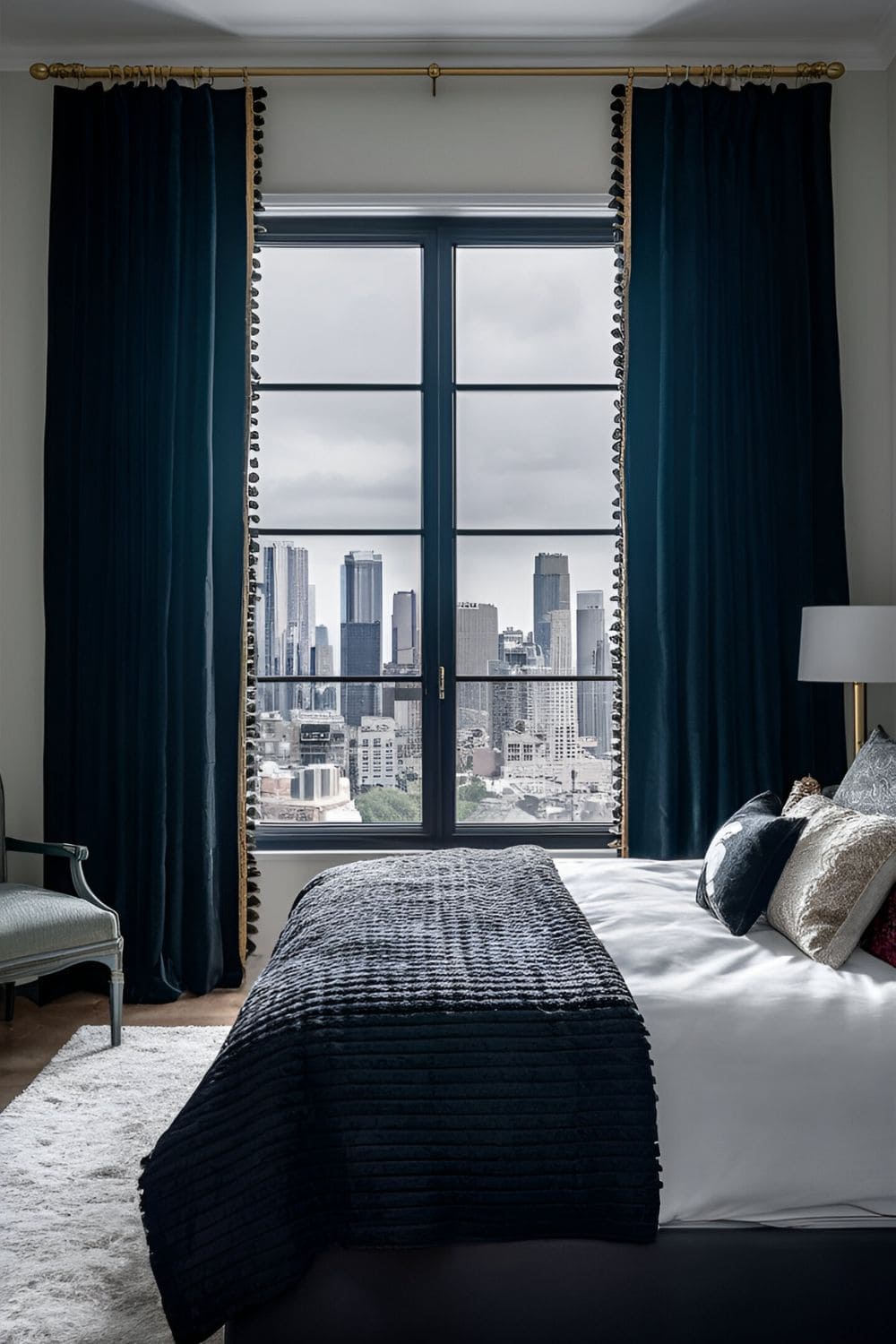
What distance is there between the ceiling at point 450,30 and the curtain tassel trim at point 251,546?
249 millimetres

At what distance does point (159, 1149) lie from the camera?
162 cm

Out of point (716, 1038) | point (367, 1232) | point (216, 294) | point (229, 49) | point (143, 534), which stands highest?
point (229, 49)

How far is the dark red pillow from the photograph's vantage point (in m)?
1.96

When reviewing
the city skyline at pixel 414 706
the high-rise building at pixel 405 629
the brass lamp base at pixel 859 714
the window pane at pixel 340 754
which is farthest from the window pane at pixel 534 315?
the brass lamp base at pixel 859 714

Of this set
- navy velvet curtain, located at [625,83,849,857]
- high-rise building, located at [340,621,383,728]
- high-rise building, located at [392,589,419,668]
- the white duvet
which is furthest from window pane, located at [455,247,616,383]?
the white duvet

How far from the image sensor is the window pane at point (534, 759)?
12.8ft

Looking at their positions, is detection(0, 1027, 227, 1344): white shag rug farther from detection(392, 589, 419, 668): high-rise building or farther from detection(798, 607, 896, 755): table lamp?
detection(798, 607, 896, 755): table lamp

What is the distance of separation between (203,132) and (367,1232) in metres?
3.51

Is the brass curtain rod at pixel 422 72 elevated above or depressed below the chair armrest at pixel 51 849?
above

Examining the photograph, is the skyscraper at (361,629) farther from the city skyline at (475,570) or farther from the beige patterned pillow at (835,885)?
the beige patterned pillow at (835,885)

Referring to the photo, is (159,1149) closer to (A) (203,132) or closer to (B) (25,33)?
(A) (203,132)

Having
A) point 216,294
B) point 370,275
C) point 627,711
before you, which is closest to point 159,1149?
point 627,711

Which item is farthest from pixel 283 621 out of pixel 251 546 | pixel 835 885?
pixel 835 885

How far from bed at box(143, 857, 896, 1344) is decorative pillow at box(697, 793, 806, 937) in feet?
1.83
